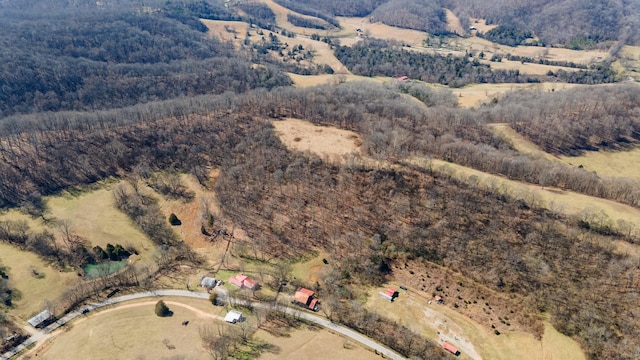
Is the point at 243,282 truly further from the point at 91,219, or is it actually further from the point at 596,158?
the point at 596,158

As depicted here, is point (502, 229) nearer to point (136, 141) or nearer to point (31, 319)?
point (31, 319)

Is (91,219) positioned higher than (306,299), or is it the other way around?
(306,299)

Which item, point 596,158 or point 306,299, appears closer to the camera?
point 306,299

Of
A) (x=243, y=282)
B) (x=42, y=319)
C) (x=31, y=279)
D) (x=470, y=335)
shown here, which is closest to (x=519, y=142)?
(x=470, y=335)

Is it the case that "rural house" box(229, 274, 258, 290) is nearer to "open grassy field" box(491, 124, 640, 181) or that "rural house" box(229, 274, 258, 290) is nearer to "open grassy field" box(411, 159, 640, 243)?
"open grassy field" box(411, 159, 640, 243)

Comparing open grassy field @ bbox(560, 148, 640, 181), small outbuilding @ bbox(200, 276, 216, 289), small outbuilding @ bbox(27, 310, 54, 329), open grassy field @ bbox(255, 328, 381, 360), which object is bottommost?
small outbuilding @ bbox(27, 310, 54, 329)

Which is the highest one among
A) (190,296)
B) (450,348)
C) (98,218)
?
(450,348)

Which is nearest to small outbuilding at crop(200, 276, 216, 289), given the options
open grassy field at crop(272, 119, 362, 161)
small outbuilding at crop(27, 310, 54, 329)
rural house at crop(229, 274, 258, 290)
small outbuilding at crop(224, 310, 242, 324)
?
rural house at crop(229, 274, 258, 290)

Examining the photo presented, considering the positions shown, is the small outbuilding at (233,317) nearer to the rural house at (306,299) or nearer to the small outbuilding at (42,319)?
the rural house at (306,299)
